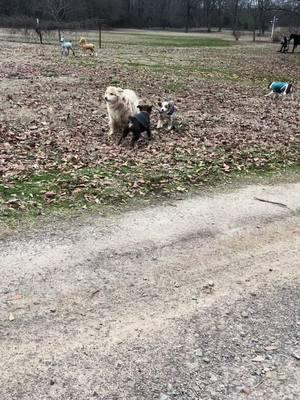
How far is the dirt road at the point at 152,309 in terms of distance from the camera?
12.1 ft

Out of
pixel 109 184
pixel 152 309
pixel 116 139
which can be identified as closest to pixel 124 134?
pixel 116 139

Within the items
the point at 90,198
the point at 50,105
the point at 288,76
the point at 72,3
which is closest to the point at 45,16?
the point at 72,3

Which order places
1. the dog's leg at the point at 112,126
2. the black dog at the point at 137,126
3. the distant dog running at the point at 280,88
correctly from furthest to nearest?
1. the distant dog running at the point at 280,88
2. the dog's leg at the point at 112,126
3. the black dog at the point at 137,126

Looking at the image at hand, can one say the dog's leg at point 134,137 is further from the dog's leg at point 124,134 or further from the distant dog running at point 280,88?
the distant dog running at point 280,88

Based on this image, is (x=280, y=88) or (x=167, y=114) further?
(x=280, y=88)

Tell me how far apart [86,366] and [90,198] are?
3.53m

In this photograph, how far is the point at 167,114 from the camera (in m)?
11.3

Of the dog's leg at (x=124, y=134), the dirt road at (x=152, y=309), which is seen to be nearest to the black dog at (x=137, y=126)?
the dog's leg at (x=124, y=134)

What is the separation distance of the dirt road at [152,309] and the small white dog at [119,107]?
163 inches

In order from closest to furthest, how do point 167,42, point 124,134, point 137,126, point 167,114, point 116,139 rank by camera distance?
point 137,126
point 124,134
point 116,139
point 167,114
point 167,42

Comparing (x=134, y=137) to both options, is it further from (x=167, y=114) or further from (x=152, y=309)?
(x=152, y=309)

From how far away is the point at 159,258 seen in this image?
5.46 m

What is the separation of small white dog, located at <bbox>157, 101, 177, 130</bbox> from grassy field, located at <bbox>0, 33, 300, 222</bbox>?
0.32 metres

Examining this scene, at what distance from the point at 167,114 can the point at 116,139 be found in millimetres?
1683
